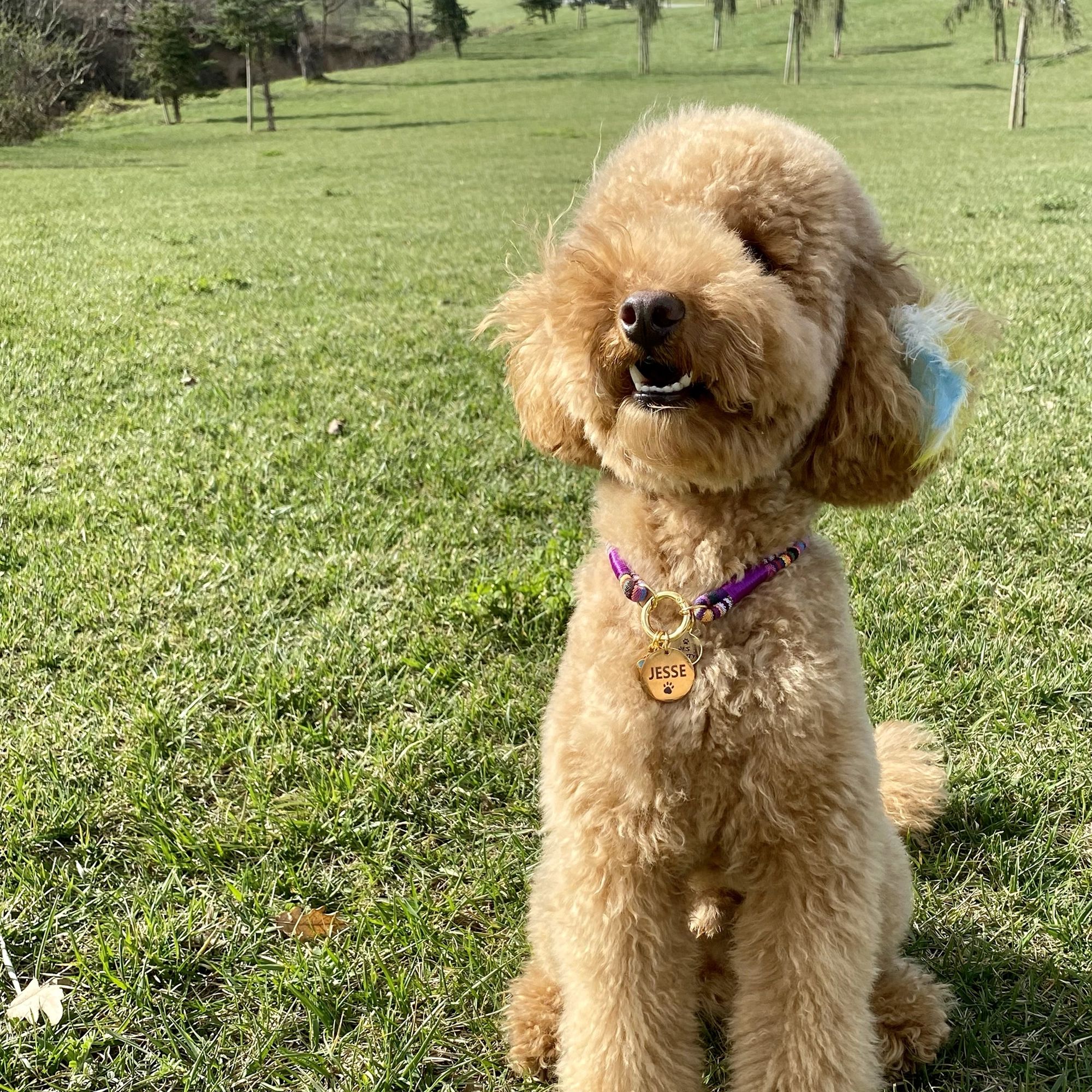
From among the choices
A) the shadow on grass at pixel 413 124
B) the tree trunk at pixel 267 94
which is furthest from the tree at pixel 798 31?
the tree trunk at pixel 267 94

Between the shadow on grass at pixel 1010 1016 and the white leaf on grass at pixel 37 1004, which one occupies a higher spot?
the white leaf on grass at pixel 37 1004

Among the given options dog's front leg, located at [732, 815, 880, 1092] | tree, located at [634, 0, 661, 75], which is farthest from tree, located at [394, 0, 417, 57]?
dog's front leg, located at [732, 815, 880, 1092]

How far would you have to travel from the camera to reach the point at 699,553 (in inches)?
65.7

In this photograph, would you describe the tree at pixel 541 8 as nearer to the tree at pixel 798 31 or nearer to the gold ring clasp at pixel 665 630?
the tree at pixel 798 31

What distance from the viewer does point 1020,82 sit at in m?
22.6

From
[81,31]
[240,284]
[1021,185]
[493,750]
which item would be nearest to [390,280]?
[240,284]

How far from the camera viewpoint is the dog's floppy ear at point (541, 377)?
1718mm

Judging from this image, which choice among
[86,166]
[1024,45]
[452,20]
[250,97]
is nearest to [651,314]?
[86,166]

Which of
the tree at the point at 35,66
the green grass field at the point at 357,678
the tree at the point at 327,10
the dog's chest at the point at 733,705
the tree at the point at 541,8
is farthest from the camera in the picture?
the tree at the point at 541,8

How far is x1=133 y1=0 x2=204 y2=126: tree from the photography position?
3247 cm

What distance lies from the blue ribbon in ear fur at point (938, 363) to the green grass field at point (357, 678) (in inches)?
32.4

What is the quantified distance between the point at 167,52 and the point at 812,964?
1508 inches

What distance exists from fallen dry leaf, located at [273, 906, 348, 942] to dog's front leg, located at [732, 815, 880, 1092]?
0.97 m

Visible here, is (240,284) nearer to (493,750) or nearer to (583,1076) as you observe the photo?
(493,750)
